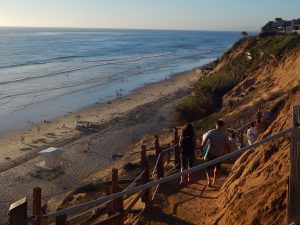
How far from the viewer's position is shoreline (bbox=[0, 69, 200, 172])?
840 inches

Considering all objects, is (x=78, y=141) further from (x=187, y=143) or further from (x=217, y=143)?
(x=217, y=143)

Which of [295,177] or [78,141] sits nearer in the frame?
[295,177]

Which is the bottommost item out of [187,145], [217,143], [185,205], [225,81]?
[185,205]

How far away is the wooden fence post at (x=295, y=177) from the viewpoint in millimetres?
4949

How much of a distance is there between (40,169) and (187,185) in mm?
9508

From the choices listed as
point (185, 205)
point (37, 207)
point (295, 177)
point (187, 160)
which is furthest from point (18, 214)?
point (187, 160)

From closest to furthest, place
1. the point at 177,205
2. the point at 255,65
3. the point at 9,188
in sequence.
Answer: the point at 177,205 → the point at 9,188 → the point at 255,65

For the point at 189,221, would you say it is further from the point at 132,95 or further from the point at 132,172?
the point at 132,95

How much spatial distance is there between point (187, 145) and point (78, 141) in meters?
13.4

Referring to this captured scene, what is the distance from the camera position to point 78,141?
23.0 metres

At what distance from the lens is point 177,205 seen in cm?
960

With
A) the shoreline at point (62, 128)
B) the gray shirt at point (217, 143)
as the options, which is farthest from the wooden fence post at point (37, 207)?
the shoreline at point (62, 128)

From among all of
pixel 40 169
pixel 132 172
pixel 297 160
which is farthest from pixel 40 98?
pixel 297 160

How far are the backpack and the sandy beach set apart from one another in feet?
22.3
